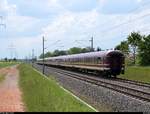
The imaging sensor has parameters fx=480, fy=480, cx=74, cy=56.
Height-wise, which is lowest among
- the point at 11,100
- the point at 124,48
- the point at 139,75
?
the point at 11,100

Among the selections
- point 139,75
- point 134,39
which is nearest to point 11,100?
point 139,75

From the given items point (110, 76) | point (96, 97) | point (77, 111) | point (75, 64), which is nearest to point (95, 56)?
point (110, 76)

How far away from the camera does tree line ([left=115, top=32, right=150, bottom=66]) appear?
8294 cm

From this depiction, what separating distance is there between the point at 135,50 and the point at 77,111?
77.8 m

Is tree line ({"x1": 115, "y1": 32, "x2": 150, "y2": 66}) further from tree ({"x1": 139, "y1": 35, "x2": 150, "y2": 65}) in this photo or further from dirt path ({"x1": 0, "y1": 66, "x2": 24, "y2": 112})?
dirt path ({"x1": 0, "y1": 66, "x2": 24, "y2": 112})

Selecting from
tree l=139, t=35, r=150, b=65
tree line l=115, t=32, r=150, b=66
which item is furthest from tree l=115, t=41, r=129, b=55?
tree l=139, t=35, r=150, b=65

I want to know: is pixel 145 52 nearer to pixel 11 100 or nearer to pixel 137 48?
pixel 137 48

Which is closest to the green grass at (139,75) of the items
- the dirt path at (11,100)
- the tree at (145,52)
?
the dirt path at (11,100)

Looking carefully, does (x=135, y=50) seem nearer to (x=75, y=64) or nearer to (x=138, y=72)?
(x=75, y=64)

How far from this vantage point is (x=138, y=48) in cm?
8881

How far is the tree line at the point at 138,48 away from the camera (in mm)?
82938

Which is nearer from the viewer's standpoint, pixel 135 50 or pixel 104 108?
pixel 104 108

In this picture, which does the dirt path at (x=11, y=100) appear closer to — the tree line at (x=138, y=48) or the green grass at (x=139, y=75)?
the green grass at (x=139, y=75)

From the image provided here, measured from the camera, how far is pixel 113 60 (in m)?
49.1
